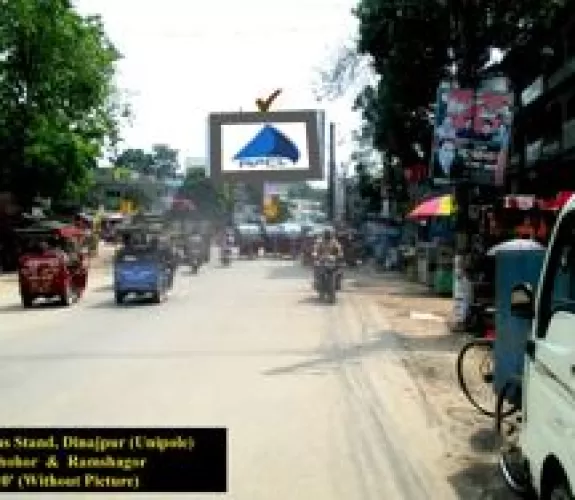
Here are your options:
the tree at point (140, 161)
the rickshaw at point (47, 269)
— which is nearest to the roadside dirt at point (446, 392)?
the rickshaw at point (47, 269)

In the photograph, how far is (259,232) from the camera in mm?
58531

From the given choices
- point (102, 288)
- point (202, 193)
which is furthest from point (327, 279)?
point (202, 193)

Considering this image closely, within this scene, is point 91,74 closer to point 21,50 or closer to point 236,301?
point 21,50

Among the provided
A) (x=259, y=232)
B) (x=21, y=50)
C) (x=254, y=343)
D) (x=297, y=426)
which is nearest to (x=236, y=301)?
(x=254, y=343)

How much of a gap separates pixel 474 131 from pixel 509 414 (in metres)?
→ 9.72

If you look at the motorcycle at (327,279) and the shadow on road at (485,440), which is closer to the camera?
the shadow on road at (485,440)

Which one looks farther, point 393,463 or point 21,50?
point 21,50

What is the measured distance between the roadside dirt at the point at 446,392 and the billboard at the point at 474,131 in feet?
9.29

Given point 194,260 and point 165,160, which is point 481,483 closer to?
point 194,260

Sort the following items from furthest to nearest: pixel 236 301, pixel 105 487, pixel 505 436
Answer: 1. pixel 236 301
2. pixel 505 436
3. pixel 105 487

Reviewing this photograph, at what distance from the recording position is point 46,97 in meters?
→ 50.9

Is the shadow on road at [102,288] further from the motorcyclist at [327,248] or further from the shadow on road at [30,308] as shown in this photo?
the motorcyclist at [327,248]

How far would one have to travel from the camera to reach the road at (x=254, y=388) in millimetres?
8297

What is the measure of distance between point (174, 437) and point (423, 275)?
3004 centimetres
